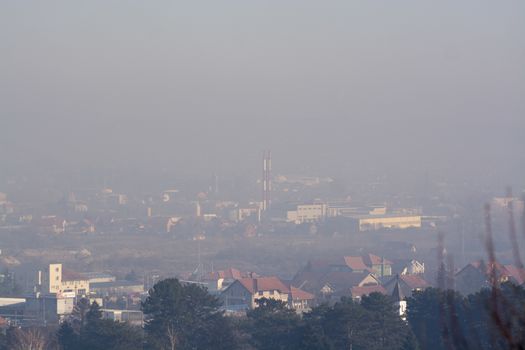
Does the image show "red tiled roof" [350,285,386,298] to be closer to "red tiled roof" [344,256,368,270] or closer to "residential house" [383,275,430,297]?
"residential house" [383,275,430,297]

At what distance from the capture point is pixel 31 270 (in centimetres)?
2370

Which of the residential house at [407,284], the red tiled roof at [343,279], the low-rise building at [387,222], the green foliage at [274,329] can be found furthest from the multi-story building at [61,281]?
the low-rise building at [387,222]

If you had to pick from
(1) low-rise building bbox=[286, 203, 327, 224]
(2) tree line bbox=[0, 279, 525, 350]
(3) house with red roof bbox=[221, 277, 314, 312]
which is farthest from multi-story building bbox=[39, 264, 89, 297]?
(1) low-rise building bbox=[286, 203, 327, 224]

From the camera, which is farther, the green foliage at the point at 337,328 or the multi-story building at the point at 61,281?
the multi-story building at the point at 61,281

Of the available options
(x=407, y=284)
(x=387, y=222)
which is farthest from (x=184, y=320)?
(x=387, y=222)

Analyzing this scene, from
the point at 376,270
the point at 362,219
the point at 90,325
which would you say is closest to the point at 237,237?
the point at 362,219

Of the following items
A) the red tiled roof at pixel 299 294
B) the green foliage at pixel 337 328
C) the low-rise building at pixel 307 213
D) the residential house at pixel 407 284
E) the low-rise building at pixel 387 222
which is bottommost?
the red tiled roof at pixel 299 294

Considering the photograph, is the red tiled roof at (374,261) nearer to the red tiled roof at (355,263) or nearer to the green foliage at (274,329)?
the red tiled roof at (355,263)

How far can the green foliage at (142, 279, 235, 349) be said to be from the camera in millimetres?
9391

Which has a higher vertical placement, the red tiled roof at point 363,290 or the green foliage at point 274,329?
the green foliage at point 274,329

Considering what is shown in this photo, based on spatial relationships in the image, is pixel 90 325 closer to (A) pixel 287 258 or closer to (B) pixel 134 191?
(A) pixel 287 258

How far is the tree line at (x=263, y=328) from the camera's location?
898 centimetres

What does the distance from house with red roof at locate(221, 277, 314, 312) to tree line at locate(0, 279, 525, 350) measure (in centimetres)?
593

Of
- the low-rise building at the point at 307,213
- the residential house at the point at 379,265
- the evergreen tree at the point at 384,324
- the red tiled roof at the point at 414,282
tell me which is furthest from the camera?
the low-rise building at the point at 307,213
